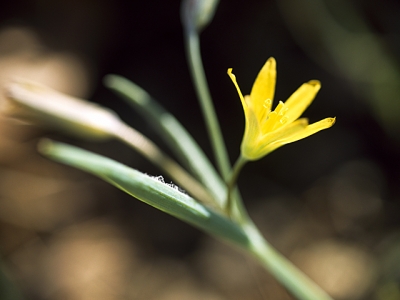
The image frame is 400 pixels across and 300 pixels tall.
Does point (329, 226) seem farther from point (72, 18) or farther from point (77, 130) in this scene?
point (72, 18)

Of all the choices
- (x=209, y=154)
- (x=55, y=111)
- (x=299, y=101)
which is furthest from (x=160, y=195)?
(x=209, y=154)

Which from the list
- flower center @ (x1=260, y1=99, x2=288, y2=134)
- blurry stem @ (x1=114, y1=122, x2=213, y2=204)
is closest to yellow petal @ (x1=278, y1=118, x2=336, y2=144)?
flower center @ (x1=260, y1=99, x2=288, y2=134)

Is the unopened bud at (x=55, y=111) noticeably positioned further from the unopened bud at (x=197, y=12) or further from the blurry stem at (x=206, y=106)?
the unopened bud at (x=197, y=12)

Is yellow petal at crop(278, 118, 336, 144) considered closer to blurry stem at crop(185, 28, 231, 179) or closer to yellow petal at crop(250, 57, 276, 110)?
yellow petal at crop(250, 57, 276, 110)

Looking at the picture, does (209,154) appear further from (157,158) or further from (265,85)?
(265,85)

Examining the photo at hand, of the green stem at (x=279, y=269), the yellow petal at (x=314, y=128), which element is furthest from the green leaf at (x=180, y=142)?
the yellow petal at (x=314, y=128)

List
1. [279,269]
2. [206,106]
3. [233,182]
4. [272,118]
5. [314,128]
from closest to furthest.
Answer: [314,128], [272,118], [233,182], [279,269], [206,106]
